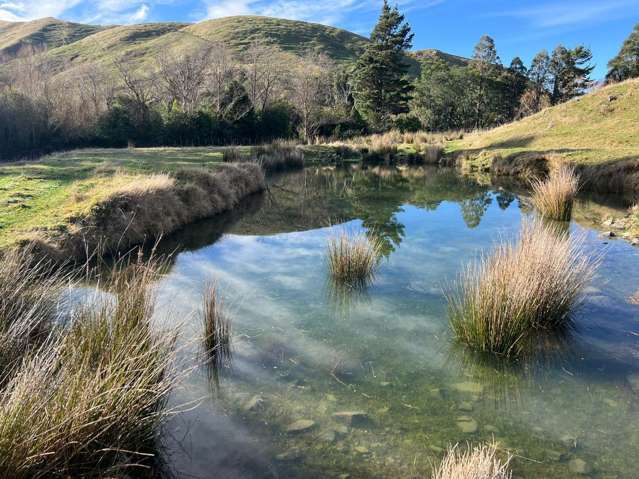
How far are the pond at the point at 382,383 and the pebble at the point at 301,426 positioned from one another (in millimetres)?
15

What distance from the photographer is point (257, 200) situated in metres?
17.7

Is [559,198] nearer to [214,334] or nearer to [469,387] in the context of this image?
[469,387]

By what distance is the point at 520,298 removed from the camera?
17.3 feet

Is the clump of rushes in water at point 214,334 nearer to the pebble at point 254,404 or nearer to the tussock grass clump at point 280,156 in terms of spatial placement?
the pebble at point 254,404

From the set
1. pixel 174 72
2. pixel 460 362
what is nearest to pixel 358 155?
pixel 174 72

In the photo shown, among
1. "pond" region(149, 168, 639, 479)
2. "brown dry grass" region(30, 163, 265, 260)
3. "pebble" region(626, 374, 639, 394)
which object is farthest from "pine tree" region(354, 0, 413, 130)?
"pebble" region(626, 374, 639, 394)

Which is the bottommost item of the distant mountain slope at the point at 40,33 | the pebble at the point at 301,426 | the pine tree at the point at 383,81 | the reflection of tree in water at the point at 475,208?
the pebble at the point at 301,426

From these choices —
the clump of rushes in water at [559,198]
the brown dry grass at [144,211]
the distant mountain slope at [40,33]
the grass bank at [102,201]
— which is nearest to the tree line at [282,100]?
the grass bank at [102,201]

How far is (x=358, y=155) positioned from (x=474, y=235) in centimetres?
2450

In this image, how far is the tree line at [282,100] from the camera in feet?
96.3

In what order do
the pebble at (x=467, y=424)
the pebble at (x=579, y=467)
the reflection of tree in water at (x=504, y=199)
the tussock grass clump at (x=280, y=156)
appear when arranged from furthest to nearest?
the tussock grass clump at (x=280, y=156)
the reflection of tree in water at (x=504, y=199)
the pebble at (x=467, y=424)
the pebble at (x=579, y=467)

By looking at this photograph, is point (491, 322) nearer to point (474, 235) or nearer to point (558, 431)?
point (558, 431)

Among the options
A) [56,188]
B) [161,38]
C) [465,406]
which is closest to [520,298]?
[465,406]

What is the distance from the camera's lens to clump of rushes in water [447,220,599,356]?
5293 millimetres
